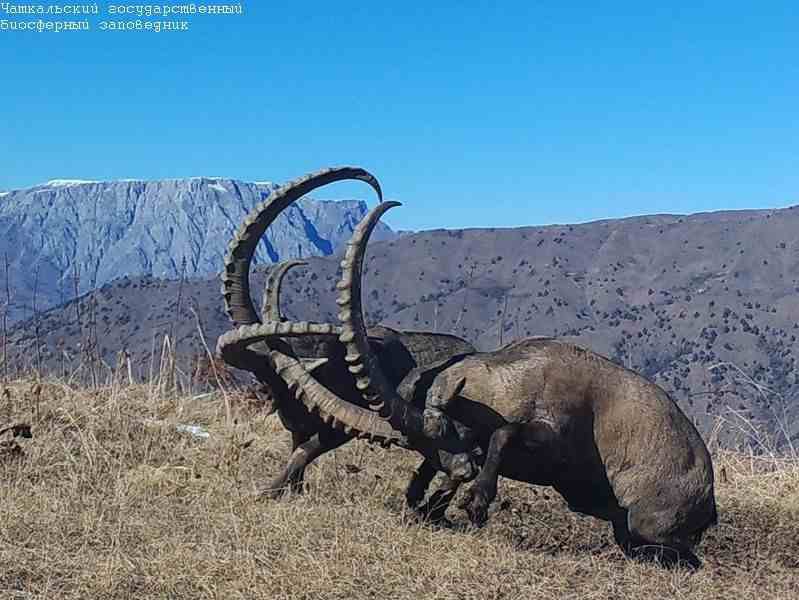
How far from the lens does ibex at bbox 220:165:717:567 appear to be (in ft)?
20.1

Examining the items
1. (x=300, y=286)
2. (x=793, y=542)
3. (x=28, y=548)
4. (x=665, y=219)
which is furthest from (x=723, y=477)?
(x=665, y=219)

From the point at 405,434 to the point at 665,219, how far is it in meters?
113

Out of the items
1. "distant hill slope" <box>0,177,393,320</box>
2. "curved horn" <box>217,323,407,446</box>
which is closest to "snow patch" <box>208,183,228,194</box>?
"distant hill slope" <box>0,177,393,320</box>

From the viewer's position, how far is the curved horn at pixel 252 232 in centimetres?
646

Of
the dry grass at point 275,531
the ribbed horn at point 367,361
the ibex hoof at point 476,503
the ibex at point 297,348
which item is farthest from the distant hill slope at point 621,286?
the ibex hoof at point 476,503

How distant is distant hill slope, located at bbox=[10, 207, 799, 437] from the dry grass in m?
33.2

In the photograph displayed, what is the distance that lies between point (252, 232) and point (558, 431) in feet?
7.66

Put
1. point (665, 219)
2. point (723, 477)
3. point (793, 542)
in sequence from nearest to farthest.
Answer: point (793, 542)
point (723, 477)
point (665, 219)

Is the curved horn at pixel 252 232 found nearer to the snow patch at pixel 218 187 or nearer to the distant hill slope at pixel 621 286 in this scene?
the distant hill slope at pixel 621 286

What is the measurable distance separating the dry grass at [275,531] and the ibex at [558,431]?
0.33 meters

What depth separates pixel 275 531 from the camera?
5.59 metres

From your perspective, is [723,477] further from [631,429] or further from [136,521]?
[136,521]

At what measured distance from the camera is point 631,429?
20.5ft

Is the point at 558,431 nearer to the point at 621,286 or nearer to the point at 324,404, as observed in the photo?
the point at 324,404
